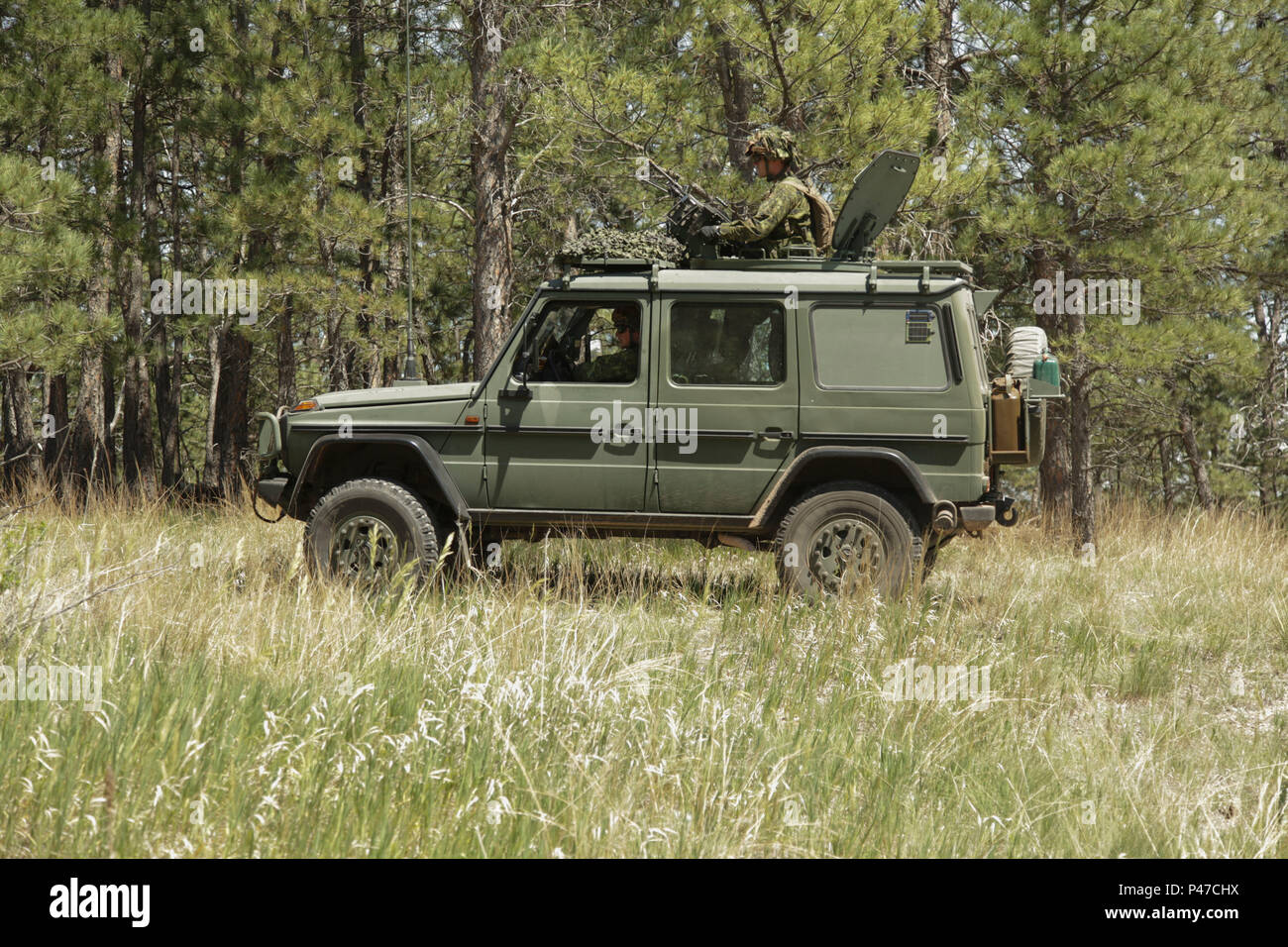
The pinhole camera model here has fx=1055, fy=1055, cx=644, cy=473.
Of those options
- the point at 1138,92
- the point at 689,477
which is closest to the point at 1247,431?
the point at 1138,92

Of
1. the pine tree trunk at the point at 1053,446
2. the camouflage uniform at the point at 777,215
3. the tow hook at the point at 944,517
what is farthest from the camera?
the pine tree trunk at the point at 1053,446

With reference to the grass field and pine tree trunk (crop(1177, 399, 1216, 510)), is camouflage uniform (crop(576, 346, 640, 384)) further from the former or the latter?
pine tree trunk (crop(1177, 399, 1216, 510))

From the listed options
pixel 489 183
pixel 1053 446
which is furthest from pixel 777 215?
pixel 1053 446

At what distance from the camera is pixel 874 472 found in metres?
6.12

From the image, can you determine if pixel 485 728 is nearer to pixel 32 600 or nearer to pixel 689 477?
pixel 32 600

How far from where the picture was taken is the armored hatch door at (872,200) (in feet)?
20.5

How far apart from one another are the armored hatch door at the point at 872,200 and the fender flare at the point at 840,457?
1.32 metres

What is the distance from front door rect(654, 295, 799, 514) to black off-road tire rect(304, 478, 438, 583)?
140 cm

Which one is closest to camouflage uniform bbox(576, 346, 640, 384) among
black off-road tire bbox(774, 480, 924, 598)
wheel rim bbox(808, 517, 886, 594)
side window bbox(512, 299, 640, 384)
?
side window bbox(512, 299, 640, 384)

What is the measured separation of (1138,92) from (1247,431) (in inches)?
395

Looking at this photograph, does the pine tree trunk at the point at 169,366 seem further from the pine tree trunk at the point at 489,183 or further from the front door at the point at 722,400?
the front door at the point at 722,400

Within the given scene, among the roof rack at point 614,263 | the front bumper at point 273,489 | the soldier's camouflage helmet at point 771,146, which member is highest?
the soldier's camouflage helmet at point 771,146

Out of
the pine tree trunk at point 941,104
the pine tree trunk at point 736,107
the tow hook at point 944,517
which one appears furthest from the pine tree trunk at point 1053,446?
the tow hook at point 944,517

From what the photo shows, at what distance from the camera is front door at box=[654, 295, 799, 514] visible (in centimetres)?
603
